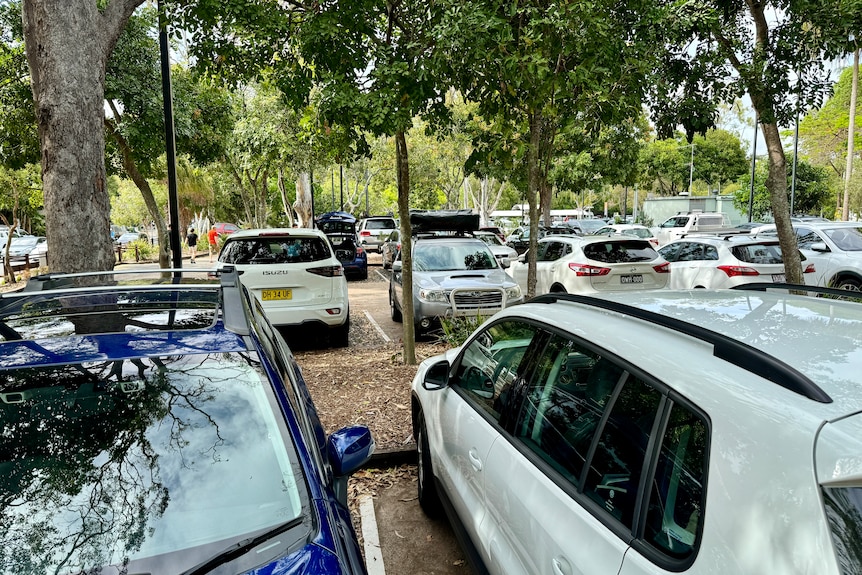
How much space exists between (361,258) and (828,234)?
481 inches

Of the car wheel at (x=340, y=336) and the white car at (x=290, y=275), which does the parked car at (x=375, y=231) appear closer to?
the car wheel at (x=340, y=336)

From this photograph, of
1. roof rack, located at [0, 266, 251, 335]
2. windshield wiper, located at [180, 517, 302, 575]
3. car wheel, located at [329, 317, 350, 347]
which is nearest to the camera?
windshield wiper, located at [180, 517, 302, 575]

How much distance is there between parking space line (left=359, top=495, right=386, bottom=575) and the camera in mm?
3571

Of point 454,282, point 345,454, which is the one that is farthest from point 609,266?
point 345,454

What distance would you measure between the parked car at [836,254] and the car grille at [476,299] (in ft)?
22.2

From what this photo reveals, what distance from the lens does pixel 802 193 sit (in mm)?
35781

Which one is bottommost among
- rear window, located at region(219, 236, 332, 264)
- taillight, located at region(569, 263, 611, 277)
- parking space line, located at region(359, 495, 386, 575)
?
parking space line, located at region(359, 495, 386, 575)

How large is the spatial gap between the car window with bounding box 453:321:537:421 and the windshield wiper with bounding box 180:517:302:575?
1215 millimetres

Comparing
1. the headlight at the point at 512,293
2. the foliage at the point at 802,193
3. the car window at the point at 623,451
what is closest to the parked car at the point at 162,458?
the car window at the point at 623,451

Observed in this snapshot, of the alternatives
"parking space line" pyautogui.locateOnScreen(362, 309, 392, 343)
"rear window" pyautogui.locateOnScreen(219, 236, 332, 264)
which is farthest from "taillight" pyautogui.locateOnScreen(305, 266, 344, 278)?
"parking space line" pyautogui.locateOnScreen(362, 309, 392, 343)

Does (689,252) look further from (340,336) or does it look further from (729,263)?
(340,336)

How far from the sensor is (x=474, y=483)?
2887 millimetres

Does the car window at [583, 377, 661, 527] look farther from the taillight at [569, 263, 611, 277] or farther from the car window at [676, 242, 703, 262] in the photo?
Answer: the car window at [676, 242, 703, 262]

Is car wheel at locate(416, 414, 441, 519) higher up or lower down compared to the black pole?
lower down
